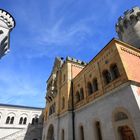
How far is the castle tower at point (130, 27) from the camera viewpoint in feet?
62.4

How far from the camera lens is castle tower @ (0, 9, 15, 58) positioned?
1546cm

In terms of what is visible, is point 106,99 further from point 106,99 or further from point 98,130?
A: point 98,130

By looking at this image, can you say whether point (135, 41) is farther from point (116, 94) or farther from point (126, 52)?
point (116, 94)

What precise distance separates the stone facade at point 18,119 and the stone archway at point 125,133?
22.5 metres

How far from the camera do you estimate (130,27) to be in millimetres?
20203

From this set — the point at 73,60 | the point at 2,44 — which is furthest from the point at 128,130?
the point at 2,44

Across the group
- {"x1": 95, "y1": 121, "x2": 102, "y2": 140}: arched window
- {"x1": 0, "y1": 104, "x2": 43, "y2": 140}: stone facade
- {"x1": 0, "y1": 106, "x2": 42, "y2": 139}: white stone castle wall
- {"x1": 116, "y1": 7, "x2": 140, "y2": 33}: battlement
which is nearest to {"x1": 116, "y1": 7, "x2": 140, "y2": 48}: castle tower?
{"x1": 116, "y1": 7, "x2": 140, "y2": 33}: battlement

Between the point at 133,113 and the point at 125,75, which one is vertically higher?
the point at 125,75

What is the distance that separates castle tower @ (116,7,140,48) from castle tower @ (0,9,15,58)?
1810 cm

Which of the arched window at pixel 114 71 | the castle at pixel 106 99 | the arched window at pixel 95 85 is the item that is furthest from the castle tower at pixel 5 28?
the arched window at pixel 114 71

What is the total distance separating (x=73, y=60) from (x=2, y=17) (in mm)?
11628

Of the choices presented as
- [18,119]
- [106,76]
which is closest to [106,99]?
[106,76]

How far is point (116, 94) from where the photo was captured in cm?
877

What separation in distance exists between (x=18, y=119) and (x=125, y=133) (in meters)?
32.4
